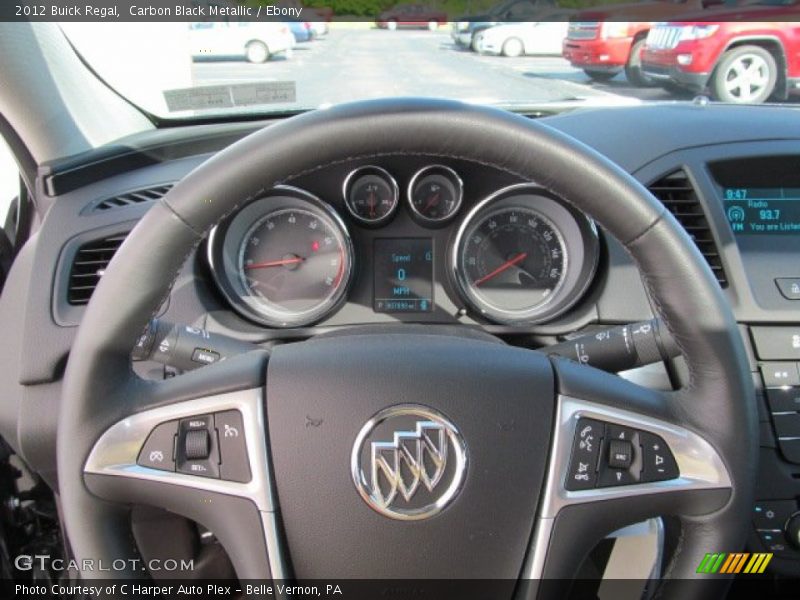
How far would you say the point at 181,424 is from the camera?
1.49 metres

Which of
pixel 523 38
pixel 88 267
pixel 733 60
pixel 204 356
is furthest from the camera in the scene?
pixel 733 60

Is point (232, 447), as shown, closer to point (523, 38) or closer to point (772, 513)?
point (772, 513)

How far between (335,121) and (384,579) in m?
0.77

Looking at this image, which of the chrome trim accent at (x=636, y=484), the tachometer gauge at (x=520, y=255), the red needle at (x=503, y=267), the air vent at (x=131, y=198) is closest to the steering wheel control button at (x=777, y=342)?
the tachometer gauge at (x=520, y=255)

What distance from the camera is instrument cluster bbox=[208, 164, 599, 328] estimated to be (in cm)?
260

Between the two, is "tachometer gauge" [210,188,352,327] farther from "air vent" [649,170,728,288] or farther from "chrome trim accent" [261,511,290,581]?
"chrome trim accent" [261,511,290,581]

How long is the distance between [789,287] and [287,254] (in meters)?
1.46

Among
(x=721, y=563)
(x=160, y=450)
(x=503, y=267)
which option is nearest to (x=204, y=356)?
(x=160, y=450)

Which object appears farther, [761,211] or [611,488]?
[761,211]

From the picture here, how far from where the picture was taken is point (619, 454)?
4.89 feet

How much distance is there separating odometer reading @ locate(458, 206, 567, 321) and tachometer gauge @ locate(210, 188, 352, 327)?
1.28ft

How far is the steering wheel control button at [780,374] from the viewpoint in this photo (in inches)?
91.6

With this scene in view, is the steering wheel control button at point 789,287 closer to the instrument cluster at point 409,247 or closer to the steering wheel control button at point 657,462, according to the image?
the instrument cluster at point 409,247

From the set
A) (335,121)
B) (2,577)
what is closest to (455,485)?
(335,121)
